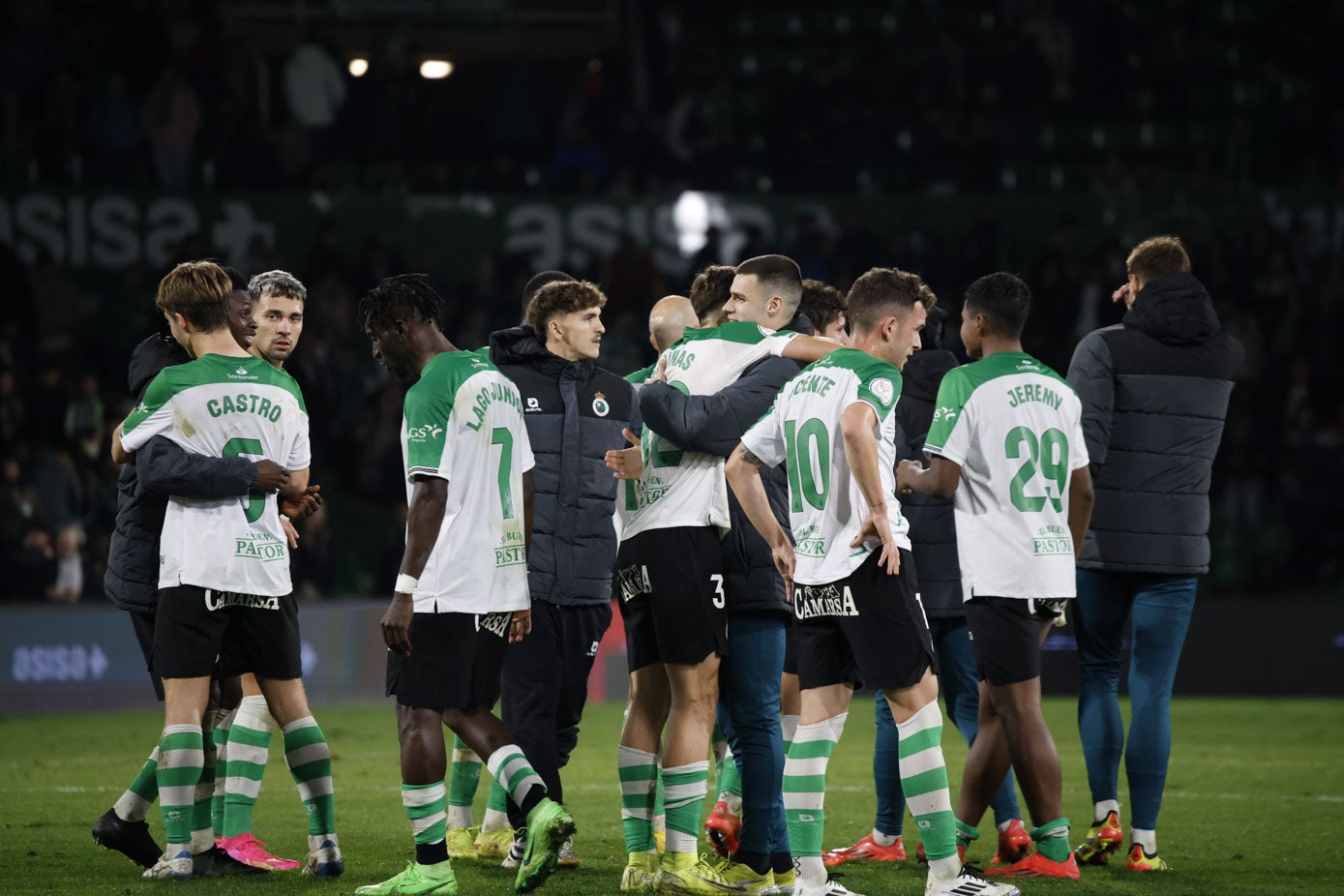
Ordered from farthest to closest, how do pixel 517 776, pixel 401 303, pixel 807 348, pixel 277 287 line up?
1. pixel 277 287
2. pixel 807 348
3. pixel 401 303
4. pixel 517 776

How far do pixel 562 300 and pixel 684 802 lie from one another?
208 centimetres

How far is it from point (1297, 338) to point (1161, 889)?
44.6 feet

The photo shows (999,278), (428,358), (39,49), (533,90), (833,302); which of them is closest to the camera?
(428,358)

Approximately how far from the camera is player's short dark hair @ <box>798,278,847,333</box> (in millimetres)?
7605

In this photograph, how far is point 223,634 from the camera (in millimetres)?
6590

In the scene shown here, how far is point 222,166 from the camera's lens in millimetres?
18859

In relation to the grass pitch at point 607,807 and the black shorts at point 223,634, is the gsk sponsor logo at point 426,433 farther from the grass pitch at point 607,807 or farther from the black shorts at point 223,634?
the grass pitch at point 607,807

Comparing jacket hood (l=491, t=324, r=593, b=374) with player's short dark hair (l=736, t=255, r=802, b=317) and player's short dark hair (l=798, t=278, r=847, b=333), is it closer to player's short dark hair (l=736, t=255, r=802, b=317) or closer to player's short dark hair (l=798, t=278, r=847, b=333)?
player's short dark hair (l=736, t=255, r=802, b=317)

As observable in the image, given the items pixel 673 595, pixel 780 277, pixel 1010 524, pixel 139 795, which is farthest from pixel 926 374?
pixel 139 795

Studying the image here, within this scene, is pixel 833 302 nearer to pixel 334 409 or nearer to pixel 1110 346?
pixel 1110 346

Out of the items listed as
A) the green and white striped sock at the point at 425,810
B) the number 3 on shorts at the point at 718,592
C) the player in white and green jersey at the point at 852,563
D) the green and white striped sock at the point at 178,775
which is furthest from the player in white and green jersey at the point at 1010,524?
the green and white striped sock at the point at 178,775

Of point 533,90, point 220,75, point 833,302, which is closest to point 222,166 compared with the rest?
point 220,75

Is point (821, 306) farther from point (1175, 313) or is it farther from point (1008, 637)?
point (1008, 637)

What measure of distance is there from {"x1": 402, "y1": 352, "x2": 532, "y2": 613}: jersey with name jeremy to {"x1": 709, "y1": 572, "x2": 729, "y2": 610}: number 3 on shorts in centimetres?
70
